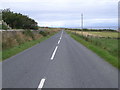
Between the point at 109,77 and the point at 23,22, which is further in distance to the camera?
the point at 23,22

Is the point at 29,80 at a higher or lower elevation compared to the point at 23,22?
lower

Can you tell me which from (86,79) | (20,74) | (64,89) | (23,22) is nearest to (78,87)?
(64,89)

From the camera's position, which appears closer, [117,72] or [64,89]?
[64,89]

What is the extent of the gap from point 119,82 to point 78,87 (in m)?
1.68

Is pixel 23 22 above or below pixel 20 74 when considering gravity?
above

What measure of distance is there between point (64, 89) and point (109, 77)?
245 cm

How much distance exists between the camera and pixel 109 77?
27.5 feet

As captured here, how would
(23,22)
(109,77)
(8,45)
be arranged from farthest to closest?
(23,22) < (8,45) < (109,77)

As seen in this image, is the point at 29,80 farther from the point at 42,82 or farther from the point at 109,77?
the point at 109,77

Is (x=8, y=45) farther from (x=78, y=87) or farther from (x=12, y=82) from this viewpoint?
(x=78, y=87)

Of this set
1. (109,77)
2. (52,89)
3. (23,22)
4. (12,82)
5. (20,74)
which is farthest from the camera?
(23,22)

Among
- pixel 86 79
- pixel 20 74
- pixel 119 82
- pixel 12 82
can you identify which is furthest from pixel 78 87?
pixel 20 74

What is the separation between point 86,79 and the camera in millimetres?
7973

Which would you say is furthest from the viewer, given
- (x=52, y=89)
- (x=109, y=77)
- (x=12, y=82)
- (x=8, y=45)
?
A: (x=8, y=45)
